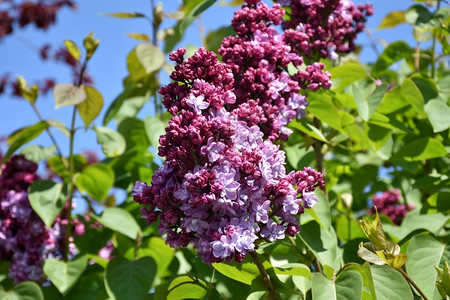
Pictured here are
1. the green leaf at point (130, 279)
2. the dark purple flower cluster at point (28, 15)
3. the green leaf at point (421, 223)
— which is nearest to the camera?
the green leaf at point (421, 223)

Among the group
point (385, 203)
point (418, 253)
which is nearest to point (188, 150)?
point (418, 253)

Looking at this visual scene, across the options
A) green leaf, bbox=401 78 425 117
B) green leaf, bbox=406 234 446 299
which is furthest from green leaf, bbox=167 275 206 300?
green leaf, bbox=401 78 425 117

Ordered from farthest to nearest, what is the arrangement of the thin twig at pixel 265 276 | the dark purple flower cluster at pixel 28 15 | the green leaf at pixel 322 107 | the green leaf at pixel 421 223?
the dark purple flower cluster at pixel 28 15 < the green leaf at pixel 421 223 < the green leaf at pixel 322 107 < the thin twig at pixel 265 276

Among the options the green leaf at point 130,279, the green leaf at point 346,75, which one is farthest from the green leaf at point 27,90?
the green leaf at point 346,75

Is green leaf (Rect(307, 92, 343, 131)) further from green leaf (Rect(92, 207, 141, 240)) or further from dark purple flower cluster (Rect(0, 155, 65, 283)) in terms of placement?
dark purple flower cluster (Rect(0, 155, 65, 283))

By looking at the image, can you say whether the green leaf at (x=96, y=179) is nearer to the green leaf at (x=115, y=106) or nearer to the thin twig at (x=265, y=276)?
the green leaf at (x=115, y=106)

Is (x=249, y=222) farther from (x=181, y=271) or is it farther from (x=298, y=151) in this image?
(x=181, y=271)

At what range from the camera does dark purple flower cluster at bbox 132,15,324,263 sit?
1.19 m

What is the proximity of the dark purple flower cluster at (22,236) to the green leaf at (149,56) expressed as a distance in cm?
66

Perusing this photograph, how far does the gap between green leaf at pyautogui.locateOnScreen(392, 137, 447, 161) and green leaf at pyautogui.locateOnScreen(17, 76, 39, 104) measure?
4.57ft

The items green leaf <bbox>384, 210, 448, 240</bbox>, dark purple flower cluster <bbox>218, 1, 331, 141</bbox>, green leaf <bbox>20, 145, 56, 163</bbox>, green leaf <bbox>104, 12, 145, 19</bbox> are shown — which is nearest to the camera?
dark purple flower cluster <bbox>218, 1, 331, 141</bbox>

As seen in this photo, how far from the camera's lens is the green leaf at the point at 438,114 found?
6.08 ft

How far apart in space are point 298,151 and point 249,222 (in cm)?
107

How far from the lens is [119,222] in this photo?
7.11 ft
